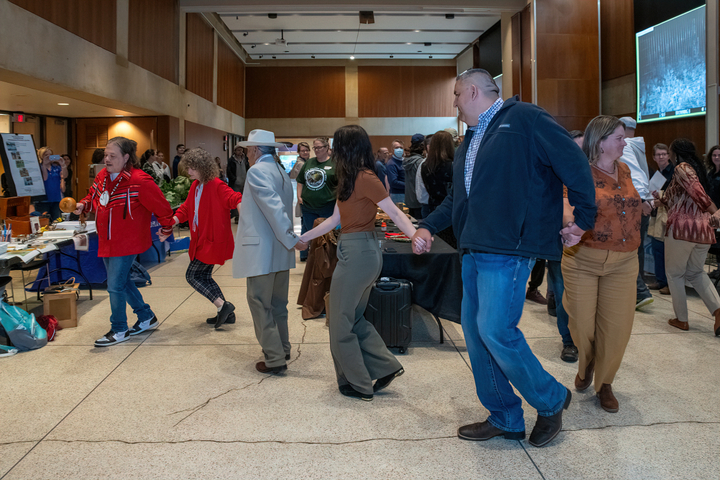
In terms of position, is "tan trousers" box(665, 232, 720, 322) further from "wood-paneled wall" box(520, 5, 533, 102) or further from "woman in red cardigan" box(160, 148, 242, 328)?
"wood-paneled wall" box(520, 5, 533, 102)

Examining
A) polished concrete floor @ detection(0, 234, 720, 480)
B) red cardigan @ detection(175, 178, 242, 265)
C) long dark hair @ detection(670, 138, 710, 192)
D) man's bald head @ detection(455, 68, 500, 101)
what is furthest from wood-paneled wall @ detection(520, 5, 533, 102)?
man's bald head @ detection(455, 68, 500, 101)

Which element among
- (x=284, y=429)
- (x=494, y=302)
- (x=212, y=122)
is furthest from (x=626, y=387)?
(x=212, y=122)

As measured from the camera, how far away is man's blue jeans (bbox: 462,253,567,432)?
2.32 m

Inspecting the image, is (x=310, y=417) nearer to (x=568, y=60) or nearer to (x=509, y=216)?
(x=509, y=216)

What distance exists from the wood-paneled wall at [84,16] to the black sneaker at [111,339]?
5.19 m

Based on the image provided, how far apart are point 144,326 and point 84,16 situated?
664cm

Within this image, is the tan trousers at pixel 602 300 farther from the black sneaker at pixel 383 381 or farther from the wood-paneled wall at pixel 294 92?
the wood-paneled wall at pixel 294 92

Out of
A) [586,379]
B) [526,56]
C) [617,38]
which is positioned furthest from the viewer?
[526,56]

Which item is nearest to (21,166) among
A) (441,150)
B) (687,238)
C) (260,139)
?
(260,139)

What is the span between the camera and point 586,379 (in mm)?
3154

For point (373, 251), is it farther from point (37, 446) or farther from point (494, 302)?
point (37, 446)

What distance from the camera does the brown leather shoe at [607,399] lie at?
289cm

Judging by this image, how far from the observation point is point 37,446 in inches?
101

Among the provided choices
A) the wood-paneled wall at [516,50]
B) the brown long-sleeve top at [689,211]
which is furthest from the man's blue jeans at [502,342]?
the wood-paneled wall at [516,50]
